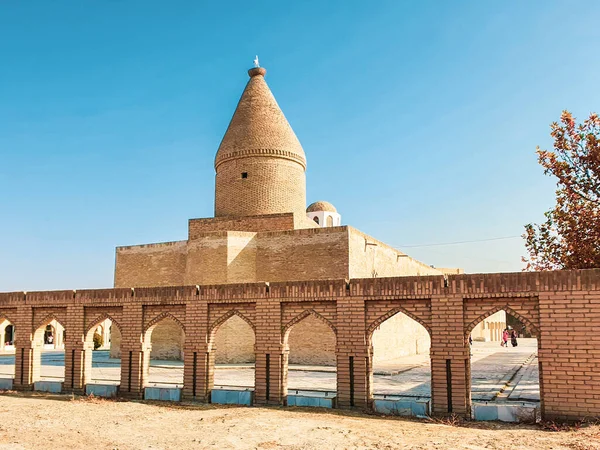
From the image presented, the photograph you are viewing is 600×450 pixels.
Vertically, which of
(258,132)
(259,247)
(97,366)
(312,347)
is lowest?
(97,366)

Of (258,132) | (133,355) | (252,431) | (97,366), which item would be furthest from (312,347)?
(252,431)

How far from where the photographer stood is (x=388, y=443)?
874 cm

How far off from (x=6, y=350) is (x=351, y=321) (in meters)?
32.6

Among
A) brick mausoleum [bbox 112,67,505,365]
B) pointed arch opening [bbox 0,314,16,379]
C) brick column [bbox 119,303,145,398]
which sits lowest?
pointed arch opening [bbox 0,314,16,379]

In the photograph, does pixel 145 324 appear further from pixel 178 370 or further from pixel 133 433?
pixel 178 370

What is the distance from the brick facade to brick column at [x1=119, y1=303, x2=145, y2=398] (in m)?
0.02

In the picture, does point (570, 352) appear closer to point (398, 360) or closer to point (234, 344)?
point (234, 344)

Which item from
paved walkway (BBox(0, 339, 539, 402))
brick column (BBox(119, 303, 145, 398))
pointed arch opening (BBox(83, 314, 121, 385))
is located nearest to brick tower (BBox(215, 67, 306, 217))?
paved walkway (BBox(0, 339, 539, 402))

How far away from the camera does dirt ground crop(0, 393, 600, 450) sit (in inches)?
346

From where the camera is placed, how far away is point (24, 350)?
15.7m

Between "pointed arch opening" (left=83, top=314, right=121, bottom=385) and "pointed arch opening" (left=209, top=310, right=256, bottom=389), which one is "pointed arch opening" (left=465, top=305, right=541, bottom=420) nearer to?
"pointed arch opening" (left=83, top=314, right=121, bottom=385)

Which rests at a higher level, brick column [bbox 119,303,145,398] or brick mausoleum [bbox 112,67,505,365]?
brick mausoleum [bbox 112,67,505,365]

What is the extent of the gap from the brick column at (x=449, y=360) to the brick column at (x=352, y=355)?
1.41 meters

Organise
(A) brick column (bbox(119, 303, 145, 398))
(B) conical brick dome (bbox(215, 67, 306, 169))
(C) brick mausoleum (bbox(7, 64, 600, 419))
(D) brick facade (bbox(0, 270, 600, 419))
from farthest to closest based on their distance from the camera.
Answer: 1. (B) conical brick dome (bbox(215, 67, 306, 169))
2. (A) brick column (bbox(119, 303, 145, 398))
3. (C) brick mausoleum (bbox(7, 64, 600, 419))
4. (D) brick facade (bbox(0, 270, 600, 419))
